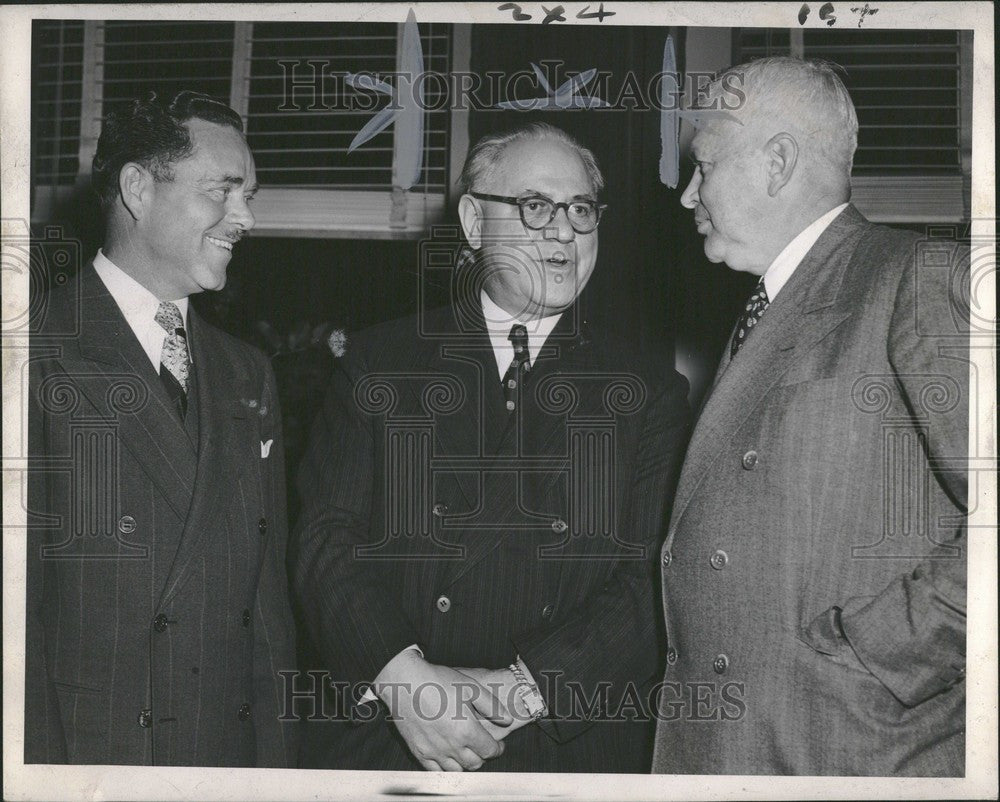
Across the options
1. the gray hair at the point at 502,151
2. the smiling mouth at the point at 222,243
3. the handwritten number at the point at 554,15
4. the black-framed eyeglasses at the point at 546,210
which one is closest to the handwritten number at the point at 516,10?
the handwritten number at the point at 554,15

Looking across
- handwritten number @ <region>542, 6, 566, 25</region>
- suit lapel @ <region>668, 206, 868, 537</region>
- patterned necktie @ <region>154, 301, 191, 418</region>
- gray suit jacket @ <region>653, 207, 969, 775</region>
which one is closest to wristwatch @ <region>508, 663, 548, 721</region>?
gray suit jacket @ <region>653, 207, 969, 775</region>

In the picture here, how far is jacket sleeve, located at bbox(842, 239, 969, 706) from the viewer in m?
2.00

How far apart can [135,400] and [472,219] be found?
792 mm

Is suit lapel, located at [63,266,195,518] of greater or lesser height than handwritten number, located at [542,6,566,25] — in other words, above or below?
below

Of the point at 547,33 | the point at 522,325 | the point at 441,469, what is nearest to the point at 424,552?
the point at 441,469

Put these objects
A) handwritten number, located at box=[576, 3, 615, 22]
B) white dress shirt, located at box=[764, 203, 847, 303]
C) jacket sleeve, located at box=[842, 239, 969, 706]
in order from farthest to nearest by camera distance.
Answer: handwritten number, located at box=[576, 3, 615, 22]
white dress shirt, located at box=[764, 203, 847, 303]
jacket sleeve, located at box=[842, 239, 969, 706]

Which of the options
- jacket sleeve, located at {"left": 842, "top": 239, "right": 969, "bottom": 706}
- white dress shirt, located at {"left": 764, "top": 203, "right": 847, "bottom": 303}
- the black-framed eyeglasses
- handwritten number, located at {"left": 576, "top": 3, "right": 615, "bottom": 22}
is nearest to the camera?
jacket sleeve, located at {"left": 842, "top": 239, "right": 969, "bottom": 706}

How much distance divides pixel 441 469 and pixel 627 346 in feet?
1.56

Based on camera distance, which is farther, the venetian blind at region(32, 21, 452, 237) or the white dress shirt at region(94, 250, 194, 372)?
the venetian blind at region(32, 21, 452, 237)

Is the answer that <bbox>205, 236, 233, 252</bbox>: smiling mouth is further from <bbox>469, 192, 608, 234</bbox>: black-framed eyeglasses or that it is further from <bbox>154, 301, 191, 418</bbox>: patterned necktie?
<bbox>469, 192, 608, 234</bbox>: black-framed eyeglasses

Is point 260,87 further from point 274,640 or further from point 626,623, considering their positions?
point 626,623

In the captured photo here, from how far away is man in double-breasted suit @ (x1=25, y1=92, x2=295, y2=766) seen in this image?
2201 mm

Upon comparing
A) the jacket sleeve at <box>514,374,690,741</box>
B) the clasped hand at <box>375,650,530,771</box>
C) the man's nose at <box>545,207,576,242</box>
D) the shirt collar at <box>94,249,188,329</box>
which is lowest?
the clasped hand at <box>375,650,530,771</box>

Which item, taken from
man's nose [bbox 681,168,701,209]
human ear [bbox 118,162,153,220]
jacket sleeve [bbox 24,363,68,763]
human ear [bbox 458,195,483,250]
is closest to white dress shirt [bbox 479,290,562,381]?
human ear [bbox 458,195,483,250]
